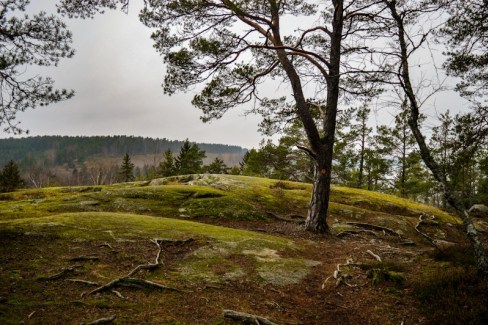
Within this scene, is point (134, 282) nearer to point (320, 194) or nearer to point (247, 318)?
point (247, 318)

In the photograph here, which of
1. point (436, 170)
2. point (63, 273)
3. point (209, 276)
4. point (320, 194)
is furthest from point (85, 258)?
point (320, 194)

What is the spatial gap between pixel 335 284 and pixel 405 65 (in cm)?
523

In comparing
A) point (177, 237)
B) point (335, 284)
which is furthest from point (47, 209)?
point (335, 284)

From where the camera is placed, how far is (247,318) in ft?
16.2

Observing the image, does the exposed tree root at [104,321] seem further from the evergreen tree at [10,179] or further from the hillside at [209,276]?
the evergreen tree at [10,179]

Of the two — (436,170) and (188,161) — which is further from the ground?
(436,170)

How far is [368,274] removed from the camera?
7234mm

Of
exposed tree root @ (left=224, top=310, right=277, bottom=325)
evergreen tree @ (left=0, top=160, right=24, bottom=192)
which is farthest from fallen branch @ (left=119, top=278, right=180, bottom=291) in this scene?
evergreen tree @ (left=0, top=160, right=24, bottom=192)

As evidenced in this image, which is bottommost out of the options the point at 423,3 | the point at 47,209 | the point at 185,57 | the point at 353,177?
the point at 47,209

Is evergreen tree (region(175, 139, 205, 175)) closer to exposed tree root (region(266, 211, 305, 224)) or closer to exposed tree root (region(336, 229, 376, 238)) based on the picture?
exposed tree root (region(266, 211, 305, 224))

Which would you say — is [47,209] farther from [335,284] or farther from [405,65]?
[405,65]

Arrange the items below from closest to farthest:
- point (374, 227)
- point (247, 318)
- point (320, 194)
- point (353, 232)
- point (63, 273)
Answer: point (247, 318), point (63, 273), point (320, 194), point (353, 232), point (374, 227)

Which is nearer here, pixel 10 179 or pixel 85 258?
pixel 85 258

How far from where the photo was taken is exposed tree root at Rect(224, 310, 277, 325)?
4.88 meters
